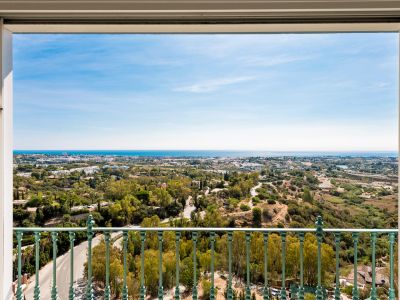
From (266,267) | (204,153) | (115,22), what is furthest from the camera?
(204,153)

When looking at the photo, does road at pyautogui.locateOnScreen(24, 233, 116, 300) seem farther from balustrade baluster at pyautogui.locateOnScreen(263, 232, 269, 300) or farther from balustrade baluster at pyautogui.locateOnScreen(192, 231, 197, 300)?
balustrade baluster at pyautogui.locateOnScreen(263, 232, 269, 300)

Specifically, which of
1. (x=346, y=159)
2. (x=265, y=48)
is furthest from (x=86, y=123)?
(x=346, y=159)

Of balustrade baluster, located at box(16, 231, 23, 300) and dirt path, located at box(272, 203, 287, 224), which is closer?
balustrade baluster, located at box(16, 231, 23, 300)

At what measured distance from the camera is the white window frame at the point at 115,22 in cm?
161

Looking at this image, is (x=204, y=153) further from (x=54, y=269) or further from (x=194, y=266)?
(x=54, y=269)

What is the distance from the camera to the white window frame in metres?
1.61

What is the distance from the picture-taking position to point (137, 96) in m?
2.19

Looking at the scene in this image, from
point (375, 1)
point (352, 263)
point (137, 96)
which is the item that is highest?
point (375, 1)

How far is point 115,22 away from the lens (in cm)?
171

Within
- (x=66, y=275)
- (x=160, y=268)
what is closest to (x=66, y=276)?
(x=66, y=275)

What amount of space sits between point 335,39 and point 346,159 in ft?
2.82

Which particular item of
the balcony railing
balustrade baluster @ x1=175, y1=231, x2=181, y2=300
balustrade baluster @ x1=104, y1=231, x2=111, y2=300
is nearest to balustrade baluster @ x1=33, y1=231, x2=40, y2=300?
the balcony railing

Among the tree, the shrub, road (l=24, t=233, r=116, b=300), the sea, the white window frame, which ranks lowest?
road (l=24, t=233, r=116, b=300)

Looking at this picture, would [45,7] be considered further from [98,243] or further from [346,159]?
[346,159]
